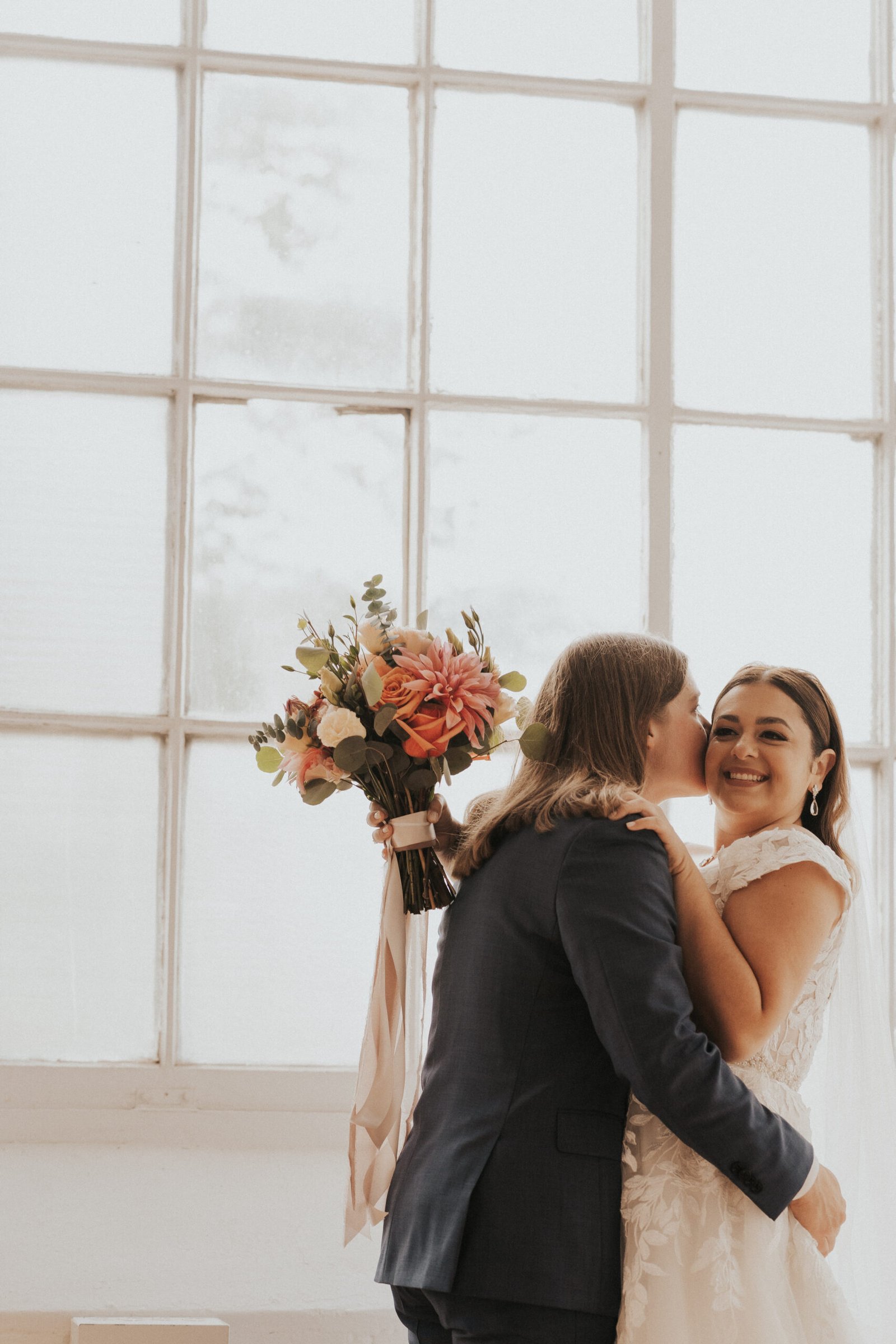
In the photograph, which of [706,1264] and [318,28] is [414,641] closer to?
[706,1264]

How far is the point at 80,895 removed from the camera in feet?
7.98

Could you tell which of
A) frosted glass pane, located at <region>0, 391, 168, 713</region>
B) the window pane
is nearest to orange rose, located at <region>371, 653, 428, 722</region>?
frosted glass pane, located at <region>0, 391, 168, 713</region>

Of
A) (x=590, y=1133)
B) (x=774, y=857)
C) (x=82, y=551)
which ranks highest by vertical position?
(x=82, y=551)

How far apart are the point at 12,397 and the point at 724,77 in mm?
1632

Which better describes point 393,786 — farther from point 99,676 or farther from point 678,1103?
point 99,676

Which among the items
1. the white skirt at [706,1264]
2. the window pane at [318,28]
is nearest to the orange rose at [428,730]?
the white skirt at [706,1264]

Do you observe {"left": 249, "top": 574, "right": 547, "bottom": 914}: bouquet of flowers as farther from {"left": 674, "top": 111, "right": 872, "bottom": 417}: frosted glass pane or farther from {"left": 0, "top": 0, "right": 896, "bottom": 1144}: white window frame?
{"left": 674, "top": 111, "right": 872, "bottom": 417}: frosted glass pane

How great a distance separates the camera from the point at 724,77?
2723 millimetres

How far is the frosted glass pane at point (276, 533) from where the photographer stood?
249cm

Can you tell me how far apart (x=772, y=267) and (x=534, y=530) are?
79cm

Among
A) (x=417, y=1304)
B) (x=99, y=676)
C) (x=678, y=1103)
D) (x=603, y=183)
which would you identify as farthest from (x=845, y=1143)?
(x=603, y=183)

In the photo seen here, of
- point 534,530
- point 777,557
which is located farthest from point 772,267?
point 534,530

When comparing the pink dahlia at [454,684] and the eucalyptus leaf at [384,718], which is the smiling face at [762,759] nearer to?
the pink dahlia at [454,684]

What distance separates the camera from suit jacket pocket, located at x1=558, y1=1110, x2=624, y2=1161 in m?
1.61
